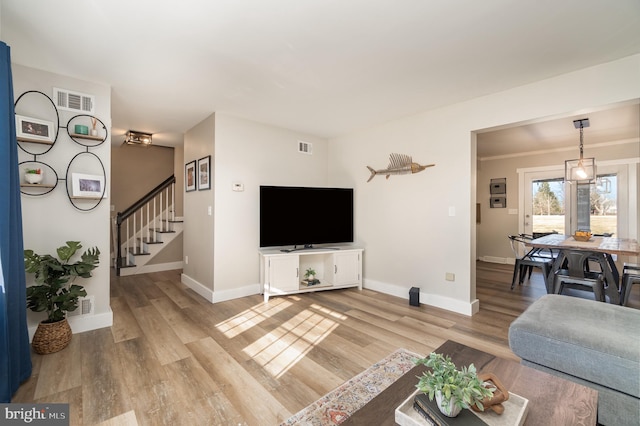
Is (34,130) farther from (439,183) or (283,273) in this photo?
(439,183)

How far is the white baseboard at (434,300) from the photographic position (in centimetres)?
321

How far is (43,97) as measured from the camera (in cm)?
252

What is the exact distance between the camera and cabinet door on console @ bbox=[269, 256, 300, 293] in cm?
372

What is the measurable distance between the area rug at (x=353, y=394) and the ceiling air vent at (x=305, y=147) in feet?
10.7

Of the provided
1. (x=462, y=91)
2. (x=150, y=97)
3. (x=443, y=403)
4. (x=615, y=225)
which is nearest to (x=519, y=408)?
(x=443, y=403)

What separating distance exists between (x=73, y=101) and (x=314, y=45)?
2.38 meters

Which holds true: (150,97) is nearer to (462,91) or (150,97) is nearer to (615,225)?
(462,91)

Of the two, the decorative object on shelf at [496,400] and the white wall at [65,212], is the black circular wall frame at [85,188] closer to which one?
the white wall at [65,212]

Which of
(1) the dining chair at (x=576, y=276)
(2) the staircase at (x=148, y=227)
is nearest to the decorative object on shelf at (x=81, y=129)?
(2) the staircase at (x=148, y=227)

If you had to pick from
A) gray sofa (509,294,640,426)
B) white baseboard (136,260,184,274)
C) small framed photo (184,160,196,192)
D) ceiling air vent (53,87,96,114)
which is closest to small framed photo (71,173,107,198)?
ceiling air vent (53,87,96,114)

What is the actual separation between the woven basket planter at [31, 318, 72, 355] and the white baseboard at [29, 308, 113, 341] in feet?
1.11

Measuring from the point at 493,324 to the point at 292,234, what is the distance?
103 inches

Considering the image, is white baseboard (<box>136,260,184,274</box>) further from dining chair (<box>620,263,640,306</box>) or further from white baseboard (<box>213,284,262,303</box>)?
dining chair (<box>620,263,640,306</box>)

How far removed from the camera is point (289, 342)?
2.53m
